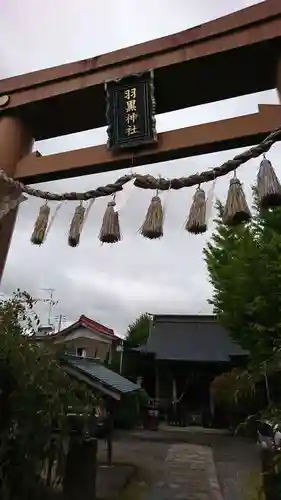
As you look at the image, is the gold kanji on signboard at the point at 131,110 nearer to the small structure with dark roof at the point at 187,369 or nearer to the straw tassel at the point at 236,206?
the straw tassel at the point at 236,206

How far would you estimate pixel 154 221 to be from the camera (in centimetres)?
244

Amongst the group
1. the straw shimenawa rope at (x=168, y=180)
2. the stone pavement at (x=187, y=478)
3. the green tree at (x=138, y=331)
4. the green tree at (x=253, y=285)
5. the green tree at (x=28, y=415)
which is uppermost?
the green tree at (x=138, y=331)

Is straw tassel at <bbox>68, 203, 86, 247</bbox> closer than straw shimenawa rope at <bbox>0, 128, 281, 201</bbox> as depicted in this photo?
No

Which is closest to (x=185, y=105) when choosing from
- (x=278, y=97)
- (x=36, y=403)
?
(x=278, y=97)

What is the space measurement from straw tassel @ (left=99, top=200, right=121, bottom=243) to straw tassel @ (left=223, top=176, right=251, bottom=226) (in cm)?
70

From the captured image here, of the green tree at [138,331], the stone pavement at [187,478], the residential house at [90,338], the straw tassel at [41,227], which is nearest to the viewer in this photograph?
the straw tassel at [41,227]

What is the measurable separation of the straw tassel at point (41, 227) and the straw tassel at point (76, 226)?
0.70 ft

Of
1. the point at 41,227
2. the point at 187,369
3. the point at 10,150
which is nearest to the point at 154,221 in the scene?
the point at 41,227

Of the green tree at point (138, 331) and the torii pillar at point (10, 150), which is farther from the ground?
the green tree at point (138, 331)

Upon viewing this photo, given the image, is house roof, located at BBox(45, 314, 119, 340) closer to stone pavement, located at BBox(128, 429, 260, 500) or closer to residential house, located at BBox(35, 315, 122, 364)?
residential house, located at BBox(35, 315, 122, 364)

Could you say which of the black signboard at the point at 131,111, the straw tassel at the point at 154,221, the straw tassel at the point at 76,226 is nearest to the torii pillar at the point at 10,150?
the straw tassel at the point at 76,226

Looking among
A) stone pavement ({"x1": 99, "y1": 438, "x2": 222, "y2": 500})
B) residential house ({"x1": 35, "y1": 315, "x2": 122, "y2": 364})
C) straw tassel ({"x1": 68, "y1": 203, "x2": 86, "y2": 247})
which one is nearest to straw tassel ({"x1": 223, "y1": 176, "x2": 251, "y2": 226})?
straw tassel ({"x1": 68, "y1": 203, "x2": 86, "y2": 247})

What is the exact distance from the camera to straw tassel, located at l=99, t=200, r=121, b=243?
2562mm

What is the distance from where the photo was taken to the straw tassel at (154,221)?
2.42 meters
